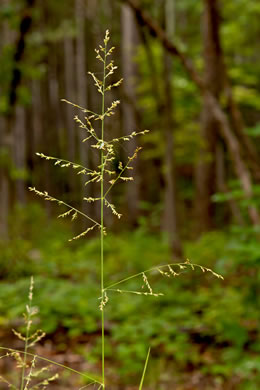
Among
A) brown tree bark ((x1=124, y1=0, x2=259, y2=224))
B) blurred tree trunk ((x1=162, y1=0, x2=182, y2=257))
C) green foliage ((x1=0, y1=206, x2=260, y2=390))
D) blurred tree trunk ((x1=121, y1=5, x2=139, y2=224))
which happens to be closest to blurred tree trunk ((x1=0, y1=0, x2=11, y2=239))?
green foliage ((x1=0, y1=206, x2=260, y2=390))

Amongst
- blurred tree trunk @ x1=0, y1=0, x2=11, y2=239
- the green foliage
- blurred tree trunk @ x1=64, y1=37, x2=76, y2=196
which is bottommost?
the green foliage

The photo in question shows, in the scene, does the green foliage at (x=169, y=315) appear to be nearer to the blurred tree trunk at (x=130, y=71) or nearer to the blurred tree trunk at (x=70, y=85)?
the blurred tree trunk at (x=130, y=71)

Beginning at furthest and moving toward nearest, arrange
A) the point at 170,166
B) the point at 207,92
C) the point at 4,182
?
the point at 4,182 < the point at 170,166 < the point at 207,92

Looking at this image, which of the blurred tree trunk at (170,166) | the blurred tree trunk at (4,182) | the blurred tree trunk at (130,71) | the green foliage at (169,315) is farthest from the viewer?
the blurred tree trunk at (130,71)

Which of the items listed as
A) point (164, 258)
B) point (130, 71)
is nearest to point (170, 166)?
point (164, 258)

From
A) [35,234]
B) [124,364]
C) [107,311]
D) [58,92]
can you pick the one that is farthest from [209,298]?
[58,92]

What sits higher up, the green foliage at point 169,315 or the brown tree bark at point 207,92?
A: the brown tree bark at point 207,92

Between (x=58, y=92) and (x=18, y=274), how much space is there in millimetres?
19643

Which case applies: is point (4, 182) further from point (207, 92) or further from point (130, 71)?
point (130, 71)

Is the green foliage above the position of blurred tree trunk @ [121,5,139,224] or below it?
below

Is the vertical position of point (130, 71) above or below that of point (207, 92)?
above

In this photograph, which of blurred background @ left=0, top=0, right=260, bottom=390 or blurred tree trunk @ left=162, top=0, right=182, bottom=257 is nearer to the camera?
blurred background @ left=0, top=0, right=260, bottom=390

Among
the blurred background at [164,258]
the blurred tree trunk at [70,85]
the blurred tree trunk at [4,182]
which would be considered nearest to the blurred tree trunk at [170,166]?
the blurred background at [164,258]

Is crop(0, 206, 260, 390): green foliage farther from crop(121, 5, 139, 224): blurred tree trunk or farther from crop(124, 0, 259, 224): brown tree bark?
crop(121, 5, 139, 224): blurred tree trunk
